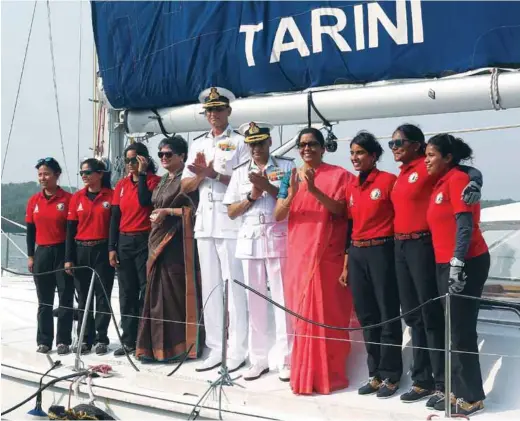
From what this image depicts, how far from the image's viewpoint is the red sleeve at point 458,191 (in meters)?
2.98

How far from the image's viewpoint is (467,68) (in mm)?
3881

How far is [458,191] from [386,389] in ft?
3.50

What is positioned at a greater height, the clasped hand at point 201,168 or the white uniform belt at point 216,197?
the clasped hand at point 201,168

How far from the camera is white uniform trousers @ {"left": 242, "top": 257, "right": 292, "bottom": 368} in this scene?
12.4 ft

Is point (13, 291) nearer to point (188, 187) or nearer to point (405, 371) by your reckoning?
point (188, 187)

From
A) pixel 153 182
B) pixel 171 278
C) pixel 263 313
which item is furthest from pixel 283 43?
pixel 263 313

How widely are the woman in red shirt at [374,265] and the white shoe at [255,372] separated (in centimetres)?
59

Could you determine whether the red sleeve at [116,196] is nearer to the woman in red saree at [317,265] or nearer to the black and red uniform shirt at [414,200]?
the woman in red saree at [317,265]

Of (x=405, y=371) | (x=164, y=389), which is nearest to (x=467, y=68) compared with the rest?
(x=405, y=371)

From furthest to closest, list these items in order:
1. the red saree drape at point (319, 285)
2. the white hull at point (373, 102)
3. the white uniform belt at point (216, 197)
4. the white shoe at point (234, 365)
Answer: the white uniform belt at point (216, 197), the white shoe at point (234, 365), the white hull at point (373, 102), the red saree drape at point (319, 285)

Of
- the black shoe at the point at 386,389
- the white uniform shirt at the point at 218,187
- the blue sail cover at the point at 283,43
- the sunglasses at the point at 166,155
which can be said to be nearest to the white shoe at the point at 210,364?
the white uniform shirt at the point at 218,187

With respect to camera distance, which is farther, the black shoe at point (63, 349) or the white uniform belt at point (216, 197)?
the black shoe at point (63, 349)

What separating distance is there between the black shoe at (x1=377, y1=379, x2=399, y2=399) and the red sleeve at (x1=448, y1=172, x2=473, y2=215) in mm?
942

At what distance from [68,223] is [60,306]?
56 centimetres
